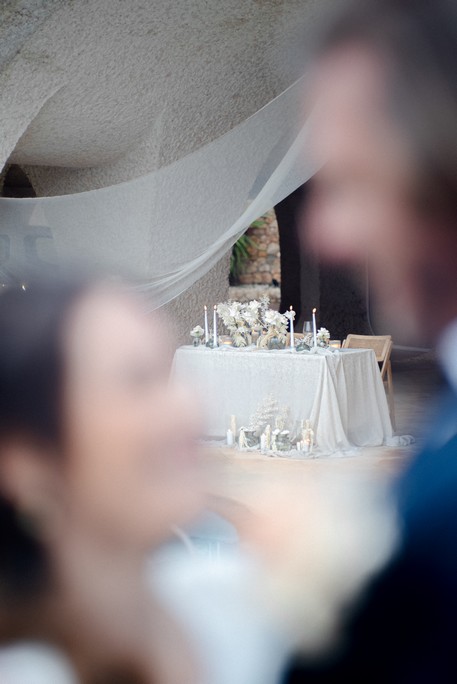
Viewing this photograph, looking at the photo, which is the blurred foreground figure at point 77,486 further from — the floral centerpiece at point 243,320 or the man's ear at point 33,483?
the floral centerpiece at point 243,320

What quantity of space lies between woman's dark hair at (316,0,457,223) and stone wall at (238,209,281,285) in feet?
18.9

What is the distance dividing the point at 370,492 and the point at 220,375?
5.44 ft

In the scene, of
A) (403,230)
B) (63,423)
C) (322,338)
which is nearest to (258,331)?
→ (322,338)

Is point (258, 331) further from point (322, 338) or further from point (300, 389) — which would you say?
point (300, 389)

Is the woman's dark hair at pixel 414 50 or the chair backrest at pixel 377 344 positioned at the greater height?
the woman's dark hair at pixel 414 50

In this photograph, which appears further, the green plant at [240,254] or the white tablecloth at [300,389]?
the green plant at [240,254]

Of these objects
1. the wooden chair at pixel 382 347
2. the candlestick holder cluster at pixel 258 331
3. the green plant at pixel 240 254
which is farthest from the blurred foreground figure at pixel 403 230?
the green plant at pixel 240 254

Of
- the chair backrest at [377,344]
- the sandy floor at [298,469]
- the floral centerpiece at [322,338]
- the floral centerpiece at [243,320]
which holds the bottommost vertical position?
the sandy floor at [298,469]

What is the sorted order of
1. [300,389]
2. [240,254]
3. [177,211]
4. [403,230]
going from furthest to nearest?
[240,254] → [403,230] → [300,389] → [177,211]

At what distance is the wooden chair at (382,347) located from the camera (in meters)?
6.00

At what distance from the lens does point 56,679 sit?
227 cm

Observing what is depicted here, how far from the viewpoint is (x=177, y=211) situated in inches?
186

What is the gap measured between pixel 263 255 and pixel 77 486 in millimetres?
11903

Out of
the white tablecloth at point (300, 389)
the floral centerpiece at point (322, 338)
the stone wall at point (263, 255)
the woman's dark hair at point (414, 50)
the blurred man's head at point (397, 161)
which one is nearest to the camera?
the white tablecloth at point (300, 389)
